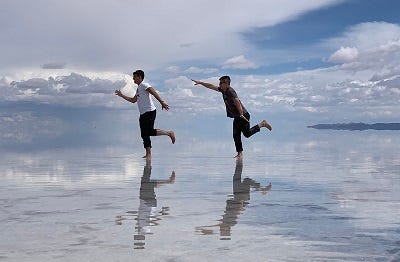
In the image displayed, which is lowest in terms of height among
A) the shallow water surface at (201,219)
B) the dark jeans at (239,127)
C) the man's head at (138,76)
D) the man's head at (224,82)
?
the shallow water surface at (201,219)

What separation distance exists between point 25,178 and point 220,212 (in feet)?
16.2

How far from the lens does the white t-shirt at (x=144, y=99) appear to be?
1301 cm

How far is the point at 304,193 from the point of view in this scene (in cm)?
672

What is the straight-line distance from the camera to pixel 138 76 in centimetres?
1319

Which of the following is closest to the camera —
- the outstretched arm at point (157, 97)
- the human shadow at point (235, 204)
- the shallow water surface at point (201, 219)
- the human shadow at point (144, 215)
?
the shallow water surface at point (201, 219)

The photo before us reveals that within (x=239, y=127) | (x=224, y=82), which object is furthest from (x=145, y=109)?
(x=239, y=127)

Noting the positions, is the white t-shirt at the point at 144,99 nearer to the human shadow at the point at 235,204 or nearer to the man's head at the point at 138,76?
the man's head at the point at 138,76

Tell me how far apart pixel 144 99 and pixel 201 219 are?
858cm

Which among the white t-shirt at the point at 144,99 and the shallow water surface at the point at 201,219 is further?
the white t-shirt at the point at 144,99

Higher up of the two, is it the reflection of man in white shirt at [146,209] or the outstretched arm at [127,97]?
the outstretched arm at [127,97]

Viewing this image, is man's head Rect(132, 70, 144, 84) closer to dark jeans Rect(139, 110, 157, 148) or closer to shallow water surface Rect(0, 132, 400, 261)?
dark jeans Rect(139, 110, 157, 148)

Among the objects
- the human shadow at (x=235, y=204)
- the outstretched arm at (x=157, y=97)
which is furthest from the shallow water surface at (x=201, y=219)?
the outstretched arm at (x=157, y=97)

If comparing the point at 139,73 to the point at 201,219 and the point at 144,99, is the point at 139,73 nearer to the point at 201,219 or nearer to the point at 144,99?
the point at 144,99

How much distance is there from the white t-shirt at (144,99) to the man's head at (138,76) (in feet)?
0.47
